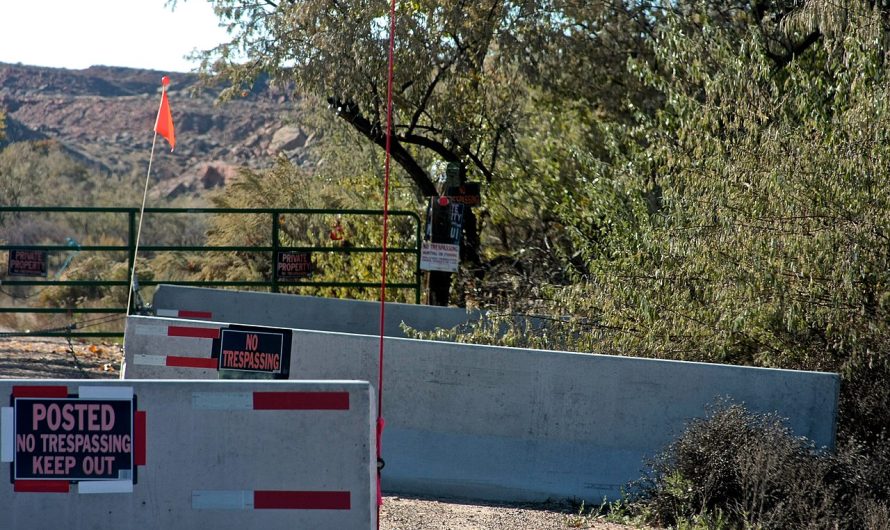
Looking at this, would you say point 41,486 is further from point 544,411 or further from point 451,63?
point 451,63

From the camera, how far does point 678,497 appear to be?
6711 mm

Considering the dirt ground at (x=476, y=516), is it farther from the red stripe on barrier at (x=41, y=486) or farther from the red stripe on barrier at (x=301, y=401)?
the red stripe on barrier at (x=41, y=486)

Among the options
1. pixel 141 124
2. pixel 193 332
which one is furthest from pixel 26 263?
pixel 141 124

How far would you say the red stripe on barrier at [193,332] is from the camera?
818 centimetres

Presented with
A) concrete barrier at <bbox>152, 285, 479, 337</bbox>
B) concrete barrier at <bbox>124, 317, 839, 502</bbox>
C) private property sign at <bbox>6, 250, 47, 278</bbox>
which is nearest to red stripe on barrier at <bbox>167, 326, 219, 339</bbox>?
concrete barrier at <bbox>124, 317, 839, 502</bbox>

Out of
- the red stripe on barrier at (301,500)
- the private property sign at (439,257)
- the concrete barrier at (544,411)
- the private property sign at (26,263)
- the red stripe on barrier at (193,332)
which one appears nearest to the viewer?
the red stripe on barrier at (301,500)

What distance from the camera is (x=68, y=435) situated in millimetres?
5336

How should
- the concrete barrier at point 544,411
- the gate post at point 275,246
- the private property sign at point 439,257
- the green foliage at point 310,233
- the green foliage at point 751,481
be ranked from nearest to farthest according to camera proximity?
the green foliage at point 751,481, the concrete barrier at point 544,411, the private property sign at point 439,257, the gate post at point 275,246, the green foliage at point 310,233

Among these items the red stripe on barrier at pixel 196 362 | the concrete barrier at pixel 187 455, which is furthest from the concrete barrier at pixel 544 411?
the concrete barrier at pixel 187 455

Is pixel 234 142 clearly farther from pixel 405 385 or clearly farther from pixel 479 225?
pixel 405 385

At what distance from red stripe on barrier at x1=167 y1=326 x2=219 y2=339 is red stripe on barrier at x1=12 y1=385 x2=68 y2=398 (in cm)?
286

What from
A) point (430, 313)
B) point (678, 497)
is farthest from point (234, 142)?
point (678, 497)

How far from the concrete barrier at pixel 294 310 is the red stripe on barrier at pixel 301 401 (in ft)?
17.7

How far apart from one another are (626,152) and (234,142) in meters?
54.8
